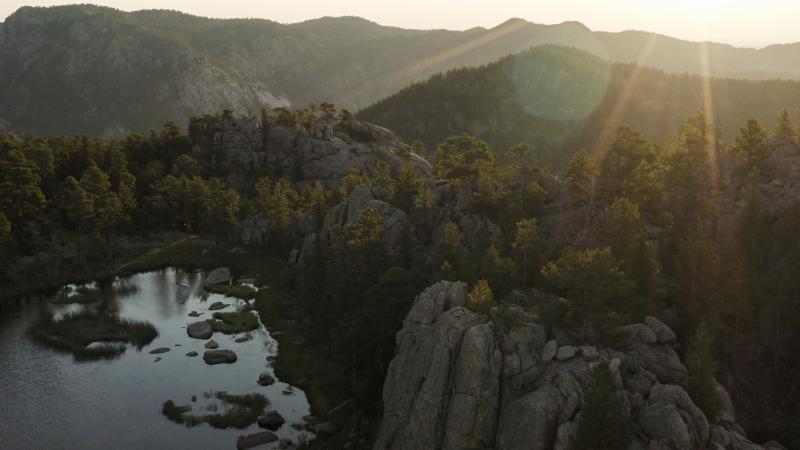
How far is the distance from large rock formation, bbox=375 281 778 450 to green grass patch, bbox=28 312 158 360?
56.7 metres

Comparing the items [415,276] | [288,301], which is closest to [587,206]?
[415,276]

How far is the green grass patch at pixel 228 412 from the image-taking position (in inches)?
2584

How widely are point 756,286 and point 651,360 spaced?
20014 millimetres

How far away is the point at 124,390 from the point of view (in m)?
74.0

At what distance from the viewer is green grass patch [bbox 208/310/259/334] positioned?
320 feet

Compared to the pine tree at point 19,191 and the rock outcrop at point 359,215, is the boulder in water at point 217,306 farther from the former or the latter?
the pine tree at point 19,191

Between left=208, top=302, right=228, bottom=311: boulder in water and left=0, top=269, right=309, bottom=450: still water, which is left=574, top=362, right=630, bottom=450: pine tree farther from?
left=208, top=302, right=228, bottom=311: boulder in water

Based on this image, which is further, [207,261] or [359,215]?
[207,261]

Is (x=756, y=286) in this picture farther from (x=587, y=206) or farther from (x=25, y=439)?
(x=25, y=439)

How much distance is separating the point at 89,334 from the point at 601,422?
86.9m

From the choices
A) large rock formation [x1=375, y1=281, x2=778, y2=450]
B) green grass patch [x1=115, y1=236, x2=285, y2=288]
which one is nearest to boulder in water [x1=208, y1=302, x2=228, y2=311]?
green grass patch [x1=115, y1=236, x2=285, y2=288]

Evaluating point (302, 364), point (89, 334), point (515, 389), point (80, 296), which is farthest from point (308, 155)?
point (515, 389)

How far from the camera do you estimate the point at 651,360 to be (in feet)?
161

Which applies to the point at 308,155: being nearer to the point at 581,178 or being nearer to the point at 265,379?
the point at 265,379
